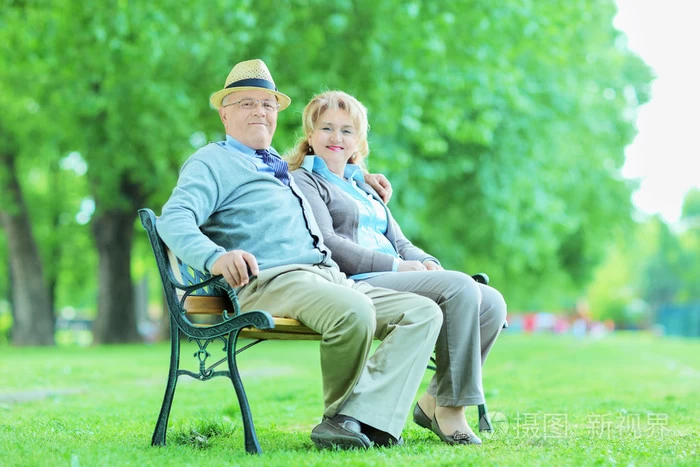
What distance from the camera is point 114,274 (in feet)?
76.2

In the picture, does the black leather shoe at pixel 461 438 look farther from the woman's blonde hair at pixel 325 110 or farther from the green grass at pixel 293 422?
the woman's blonde hair at pixel 325 110

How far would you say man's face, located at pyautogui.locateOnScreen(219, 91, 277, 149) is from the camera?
196 inches

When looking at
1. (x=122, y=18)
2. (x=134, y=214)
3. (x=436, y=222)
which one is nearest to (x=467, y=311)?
(x=122, y=18)

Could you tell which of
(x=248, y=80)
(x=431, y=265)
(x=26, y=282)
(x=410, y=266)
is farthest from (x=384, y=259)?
(x=26, y=282)

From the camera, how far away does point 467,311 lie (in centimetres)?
478

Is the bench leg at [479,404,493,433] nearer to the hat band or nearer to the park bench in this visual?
the park bench

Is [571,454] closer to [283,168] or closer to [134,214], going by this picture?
[283,168]

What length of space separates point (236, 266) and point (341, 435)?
84cm

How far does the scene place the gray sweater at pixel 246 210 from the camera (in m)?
4.67

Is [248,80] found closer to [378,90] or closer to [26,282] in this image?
[378,90]

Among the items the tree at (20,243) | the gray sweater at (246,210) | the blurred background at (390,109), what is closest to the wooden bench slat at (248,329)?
the gray sweater at (246,210)

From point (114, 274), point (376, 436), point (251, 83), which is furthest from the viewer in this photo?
point (114, 274)

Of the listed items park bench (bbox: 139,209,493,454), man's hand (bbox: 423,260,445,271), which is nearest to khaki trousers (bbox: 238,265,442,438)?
park bench (bbox: 139,209,493,454)

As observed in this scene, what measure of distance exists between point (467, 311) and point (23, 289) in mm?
20518
